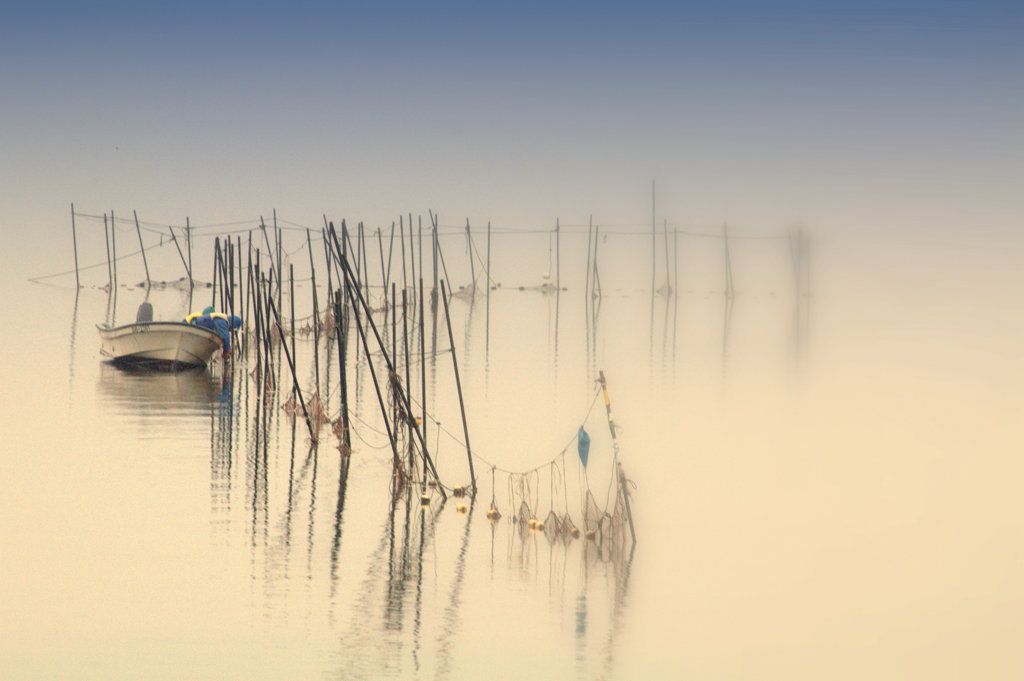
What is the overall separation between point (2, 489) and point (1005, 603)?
43.8 ft

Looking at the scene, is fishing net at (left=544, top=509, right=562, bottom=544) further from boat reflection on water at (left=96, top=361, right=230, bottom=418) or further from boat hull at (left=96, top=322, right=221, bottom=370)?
boat hull at (left=96, top=322, right=221, bottom=370)

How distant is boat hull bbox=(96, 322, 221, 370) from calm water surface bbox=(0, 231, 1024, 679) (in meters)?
0.57

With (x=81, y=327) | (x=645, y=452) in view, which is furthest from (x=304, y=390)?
(x=81, y=327)

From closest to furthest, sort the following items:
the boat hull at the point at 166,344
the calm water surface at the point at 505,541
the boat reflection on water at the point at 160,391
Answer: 1. the calm water surface at the point at 505,541
2. the boat reflection on water at the point at 160,391
3. the boat hull at the point at 166,344

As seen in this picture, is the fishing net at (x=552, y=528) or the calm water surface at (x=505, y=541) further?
the fishing net at (x=552, y=528)

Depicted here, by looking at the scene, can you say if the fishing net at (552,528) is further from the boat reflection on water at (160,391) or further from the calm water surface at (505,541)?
the boat reflection on water at (160,391)

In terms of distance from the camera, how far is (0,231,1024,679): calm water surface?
14.0 metres

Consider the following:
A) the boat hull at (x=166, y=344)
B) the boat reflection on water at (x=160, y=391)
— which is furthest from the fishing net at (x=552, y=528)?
the boat hull at (x=166, y=344)

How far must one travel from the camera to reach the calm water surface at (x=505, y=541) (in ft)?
45.8

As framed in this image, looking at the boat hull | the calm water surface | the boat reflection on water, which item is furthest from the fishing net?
the boat hull

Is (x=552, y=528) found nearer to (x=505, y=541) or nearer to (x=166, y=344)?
(x=505, y=541)

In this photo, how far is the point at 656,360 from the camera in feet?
159

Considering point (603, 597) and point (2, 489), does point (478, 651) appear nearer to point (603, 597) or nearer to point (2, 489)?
point (603, 597)

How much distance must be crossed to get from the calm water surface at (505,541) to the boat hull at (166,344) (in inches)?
22.3
